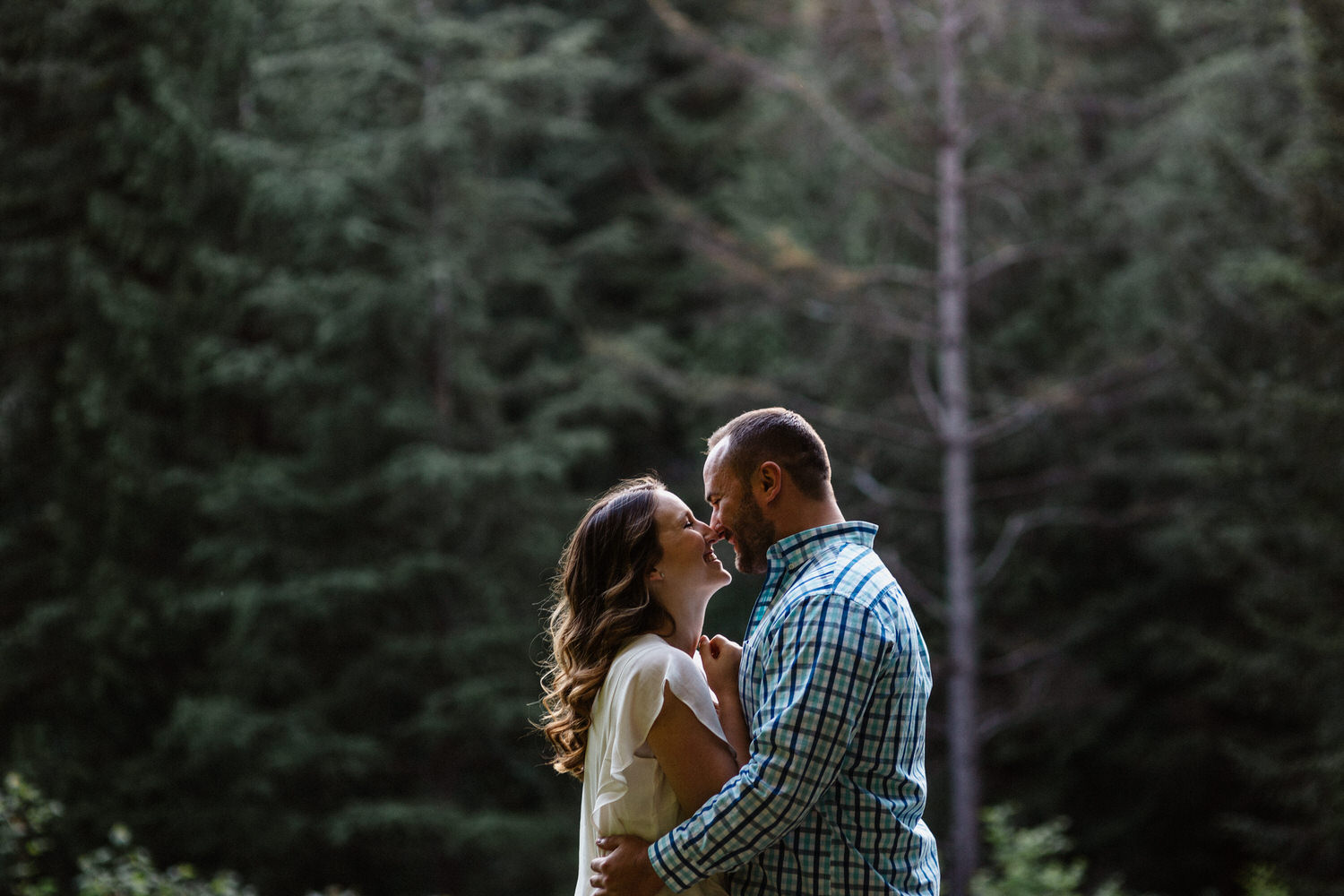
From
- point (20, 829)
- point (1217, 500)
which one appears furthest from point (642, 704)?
point (1217, 500)

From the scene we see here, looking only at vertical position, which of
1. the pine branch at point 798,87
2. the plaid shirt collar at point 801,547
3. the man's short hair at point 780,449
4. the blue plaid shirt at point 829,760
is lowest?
the blue plaid shirt at point 829,760

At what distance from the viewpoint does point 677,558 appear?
7.53 feet

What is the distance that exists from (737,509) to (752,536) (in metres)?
0.06

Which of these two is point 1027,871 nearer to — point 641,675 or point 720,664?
point 720,664

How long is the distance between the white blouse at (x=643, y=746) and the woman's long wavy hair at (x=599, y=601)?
0.29ft

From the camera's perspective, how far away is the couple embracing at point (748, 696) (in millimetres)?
1956

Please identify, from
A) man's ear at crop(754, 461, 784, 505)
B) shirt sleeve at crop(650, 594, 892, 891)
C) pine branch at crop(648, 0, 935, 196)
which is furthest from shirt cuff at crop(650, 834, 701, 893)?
pine branch at crop(648, 0, 935, 196)

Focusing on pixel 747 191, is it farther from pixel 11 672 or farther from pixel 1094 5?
pixel 11 672

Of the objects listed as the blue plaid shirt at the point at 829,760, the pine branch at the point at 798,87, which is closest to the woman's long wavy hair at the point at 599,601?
the blue plaid shirt at the point at 829,760

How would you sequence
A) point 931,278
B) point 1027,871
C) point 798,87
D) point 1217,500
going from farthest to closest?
point 1217,500 → point 798,87 → point 931,278 → point 1027,871

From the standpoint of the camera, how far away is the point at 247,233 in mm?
11664

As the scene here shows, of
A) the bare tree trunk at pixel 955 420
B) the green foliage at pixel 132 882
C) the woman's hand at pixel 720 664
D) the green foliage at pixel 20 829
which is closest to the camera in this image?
the woman's hand at pixel 720 664

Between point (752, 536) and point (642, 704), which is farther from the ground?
point (752, 536)

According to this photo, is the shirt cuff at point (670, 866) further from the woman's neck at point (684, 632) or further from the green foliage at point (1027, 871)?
the green foliage at point (1027, 871)
